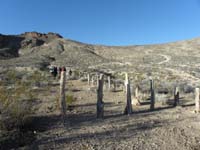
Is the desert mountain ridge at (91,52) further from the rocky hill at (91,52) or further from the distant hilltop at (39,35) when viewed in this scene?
the distant hilltop at (39,35)

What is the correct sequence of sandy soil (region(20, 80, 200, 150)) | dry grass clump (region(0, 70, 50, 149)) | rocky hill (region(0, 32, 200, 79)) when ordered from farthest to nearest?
rocky hill (region(0, 32, 200, 79)) → dry grass clump (region(0, 70, 50, 149)) → sandy soil (region(20, 80, 200, 150))

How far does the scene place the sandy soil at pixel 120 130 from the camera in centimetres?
793

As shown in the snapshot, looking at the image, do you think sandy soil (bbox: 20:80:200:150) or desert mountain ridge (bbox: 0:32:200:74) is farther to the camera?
desert mountain ridge (bbox: 0:32:200:74)

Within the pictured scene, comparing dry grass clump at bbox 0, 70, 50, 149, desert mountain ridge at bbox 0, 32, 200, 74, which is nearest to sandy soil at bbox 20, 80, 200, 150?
dry grass clump at bbox 0, 70, 50, 149

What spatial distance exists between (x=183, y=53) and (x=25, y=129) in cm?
6756

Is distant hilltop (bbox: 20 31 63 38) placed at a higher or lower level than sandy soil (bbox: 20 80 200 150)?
higher

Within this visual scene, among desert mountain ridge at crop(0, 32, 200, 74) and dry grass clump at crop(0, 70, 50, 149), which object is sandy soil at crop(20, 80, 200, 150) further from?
desert mountain ridge at crop(0, 32, 200, 74)

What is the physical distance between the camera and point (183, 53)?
72.2 m

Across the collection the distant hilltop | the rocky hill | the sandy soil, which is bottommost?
the sandy soil

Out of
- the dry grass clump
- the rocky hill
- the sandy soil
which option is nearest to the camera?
the sandy soil

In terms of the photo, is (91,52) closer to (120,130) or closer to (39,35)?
(39,35)

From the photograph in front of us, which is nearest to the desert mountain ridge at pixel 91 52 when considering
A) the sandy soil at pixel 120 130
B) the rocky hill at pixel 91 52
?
the rocky hill at pixel 91 52

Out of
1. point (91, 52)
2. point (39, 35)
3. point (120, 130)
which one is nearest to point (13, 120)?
point (120, 130)

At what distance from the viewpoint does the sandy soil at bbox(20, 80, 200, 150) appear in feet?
26.0
